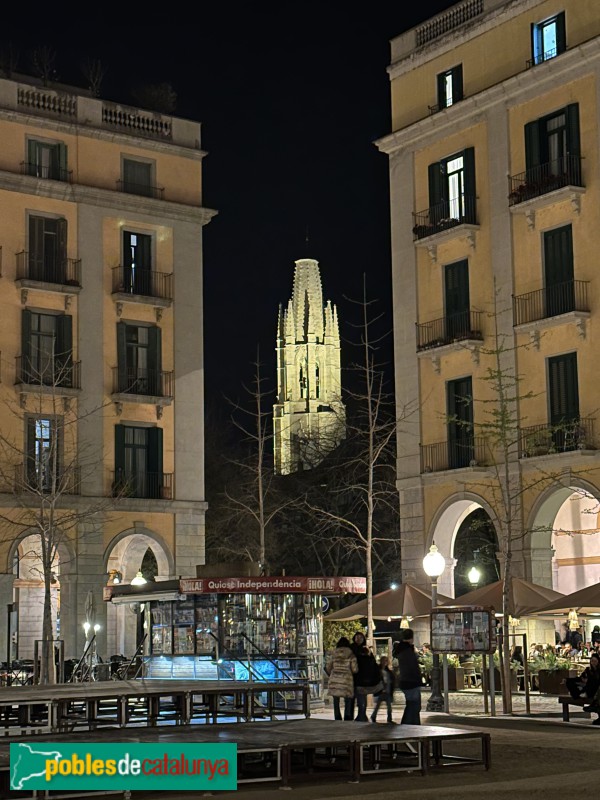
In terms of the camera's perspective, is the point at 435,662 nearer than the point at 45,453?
Yes

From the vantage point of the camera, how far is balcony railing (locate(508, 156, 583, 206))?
128 feet

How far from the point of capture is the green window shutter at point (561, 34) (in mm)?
40125

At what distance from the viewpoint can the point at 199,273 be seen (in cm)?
5128

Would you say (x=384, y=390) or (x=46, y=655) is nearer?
(x=46, y=655)

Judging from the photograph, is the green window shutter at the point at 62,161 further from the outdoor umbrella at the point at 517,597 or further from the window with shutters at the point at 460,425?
the outdoor umbrella at the point at 517,597

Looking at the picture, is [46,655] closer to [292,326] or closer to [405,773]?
[405,773]

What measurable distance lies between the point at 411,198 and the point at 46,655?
63.6 feet

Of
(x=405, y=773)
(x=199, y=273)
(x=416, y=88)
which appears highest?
(x=416, y=88)

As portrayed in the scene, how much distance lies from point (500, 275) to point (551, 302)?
2.26 m

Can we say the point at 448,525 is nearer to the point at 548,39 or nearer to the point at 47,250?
the point at 548,39

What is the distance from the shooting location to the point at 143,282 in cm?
4962

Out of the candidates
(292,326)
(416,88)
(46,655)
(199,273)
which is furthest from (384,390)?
(292,326)

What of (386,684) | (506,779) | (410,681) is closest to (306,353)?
(386,684)

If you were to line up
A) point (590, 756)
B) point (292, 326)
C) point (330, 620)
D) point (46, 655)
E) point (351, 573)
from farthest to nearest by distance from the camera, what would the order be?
point (292, 326) < point (351, 573) < point (330, 620) < point (46, 655) < point (590, 756)
